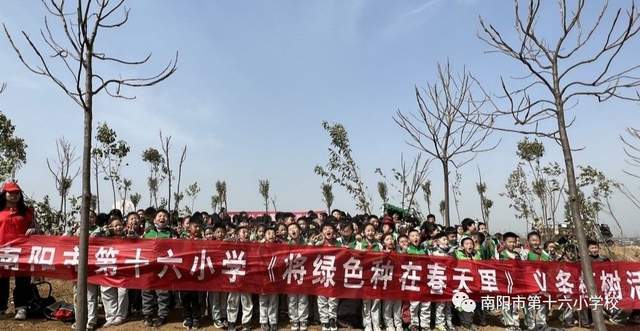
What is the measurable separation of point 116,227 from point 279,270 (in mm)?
2621

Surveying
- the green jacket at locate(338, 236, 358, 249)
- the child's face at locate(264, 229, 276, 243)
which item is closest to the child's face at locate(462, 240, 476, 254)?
the green jacket at locate(338, 236, 358, 249)

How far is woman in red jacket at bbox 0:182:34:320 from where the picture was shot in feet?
21.8

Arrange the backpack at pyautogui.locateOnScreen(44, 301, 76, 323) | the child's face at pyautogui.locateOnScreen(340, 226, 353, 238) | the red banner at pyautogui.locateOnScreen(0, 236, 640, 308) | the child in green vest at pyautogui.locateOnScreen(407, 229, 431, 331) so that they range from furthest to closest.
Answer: the child's face at pyautogui.locateOnScreen(340, 226, 353, 238) → the child in green vest at pyautogui.locateOnScreen(407, 229, 431, 331) → the backpack at pyautogui.locateOnScreen(44, 301, 76, 323) → the red banner at pyautogui.locateOnScreen(0, 236, 640, 308)

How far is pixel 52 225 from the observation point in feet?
50.7

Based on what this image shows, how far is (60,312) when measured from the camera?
6719 mm

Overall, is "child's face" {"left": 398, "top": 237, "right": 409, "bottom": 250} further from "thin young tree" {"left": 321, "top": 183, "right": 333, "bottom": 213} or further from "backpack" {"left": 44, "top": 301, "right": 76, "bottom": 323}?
"thin young tree" {"left": 321, "top": 183, "right": 333, "bottom": 213}

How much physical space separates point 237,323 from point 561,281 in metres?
5.29

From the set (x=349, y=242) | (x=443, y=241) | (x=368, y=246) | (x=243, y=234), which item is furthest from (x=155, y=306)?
(x=443, y=241)

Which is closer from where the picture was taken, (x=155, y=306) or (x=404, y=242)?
(x=155, y=306)

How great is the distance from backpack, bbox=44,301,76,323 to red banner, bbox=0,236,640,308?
0.52 metres

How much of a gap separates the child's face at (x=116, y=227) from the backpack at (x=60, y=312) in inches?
48.4

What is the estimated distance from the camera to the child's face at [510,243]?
814 cm

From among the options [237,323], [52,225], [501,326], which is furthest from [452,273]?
[52,225]

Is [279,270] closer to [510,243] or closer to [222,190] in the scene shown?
[510,243]
